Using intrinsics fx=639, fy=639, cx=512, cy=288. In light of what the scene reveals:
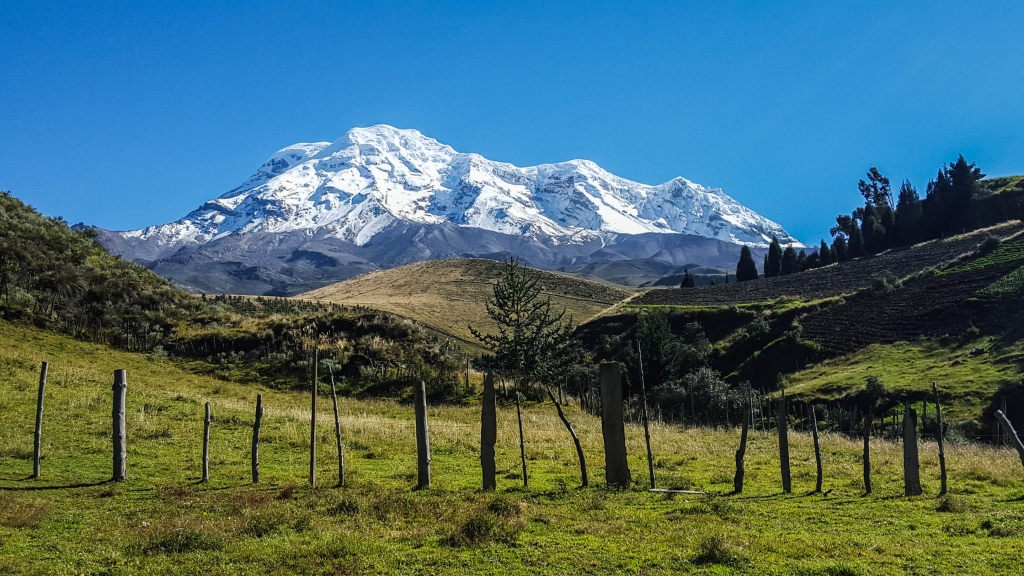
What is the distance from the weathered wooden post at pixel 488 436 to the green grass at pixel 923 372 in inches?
1471

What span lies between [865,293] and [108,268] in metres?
88.8

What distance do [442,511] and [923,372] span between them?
51856mm

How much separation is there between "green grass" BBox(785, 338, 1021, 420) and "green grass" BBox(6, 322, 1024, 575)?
22.1 m

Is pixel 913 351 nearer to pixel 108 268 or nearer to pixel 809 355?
pixel 809 355

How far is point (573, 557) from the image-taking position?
34.5ft

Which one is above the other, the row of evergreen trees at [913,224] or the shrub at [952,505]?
the row of evergreen trees at [913,224]

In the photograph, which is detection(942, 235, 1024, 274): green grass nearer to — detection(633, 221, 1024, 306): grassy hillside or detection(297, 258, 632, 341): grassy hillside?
detection(633, 221, 1024, 306): grassy hillside

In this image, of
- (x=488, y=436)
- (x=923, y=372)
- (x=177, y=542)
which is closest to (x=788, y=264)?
(x=923, y=372)

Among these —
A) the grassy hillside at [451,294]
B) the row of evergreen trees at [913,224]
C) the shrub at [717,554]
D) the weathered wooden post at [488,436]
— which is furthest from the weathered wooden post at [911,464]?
the row of evergreen trees at [913,224]

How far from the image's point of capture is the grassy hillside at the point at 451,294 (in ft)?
368

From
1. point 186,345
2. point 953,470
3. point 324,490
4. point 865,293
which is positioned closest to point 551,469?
point 324,490

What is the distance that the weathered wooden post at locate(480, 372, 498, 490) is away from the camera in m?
17.4

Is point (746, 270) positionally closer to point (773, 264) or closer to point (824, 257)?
point (773, 264)

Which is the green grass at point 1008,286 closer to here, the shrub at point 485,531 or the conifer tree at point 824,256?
the conifer tree at point 824,256
